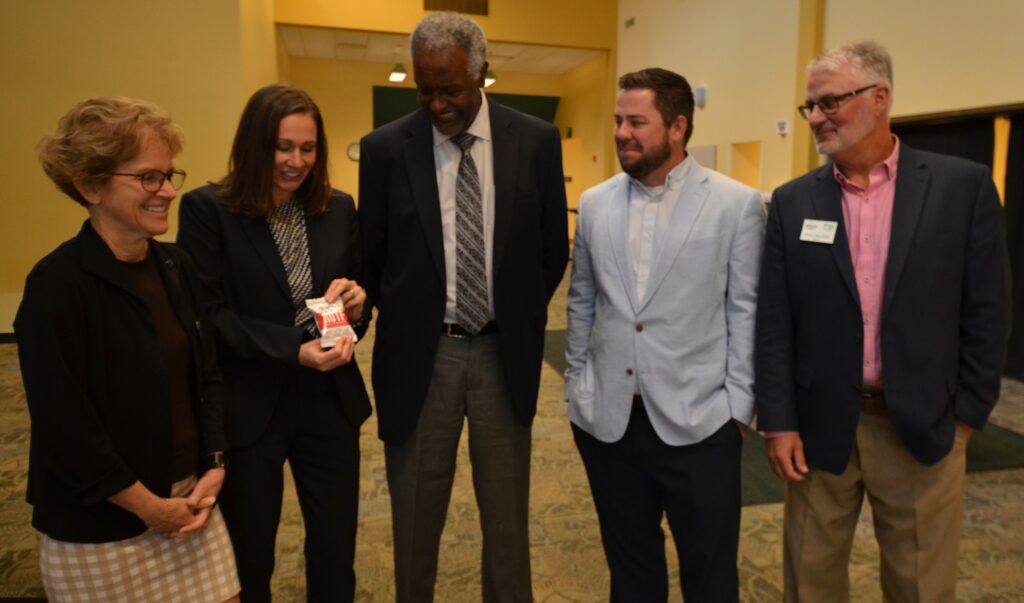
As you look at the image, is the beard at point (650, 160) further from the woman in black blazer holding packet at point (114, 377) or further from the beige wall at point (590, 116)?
the beige wall at point (590, 116)

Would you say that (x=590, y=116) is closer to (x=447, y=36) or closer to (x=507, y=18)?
(x=507, y=18)

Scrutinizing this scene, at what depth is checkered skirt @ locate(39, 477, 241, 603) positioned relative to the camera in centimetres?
151

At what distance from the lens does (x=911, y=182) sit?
1.77 m

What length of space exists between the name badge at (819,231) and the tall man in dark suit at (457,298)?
69 cm

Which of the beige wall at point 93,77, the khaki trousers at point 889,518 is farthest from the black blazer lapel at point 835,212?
the beige wall at point 93,77

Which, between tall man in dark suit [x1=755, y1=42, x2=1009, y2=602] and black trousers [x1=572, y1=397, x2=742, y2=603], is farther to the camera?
black trousers [x1=572, y1=397, x2=742, y2=603]

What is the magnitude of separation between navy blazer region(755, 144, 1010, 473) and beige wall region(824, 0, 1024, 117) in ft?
12.4

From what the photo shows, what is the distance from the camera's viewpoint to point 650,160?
1.89 meters

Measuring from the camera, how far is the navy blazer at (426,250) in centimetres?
Answer: 196

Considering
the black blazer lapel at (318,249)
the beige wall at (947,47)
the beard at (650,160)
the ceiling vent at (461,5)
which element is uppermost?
the ceiling vent at (461,5)

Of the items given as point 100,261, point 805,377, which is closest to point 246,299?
point 100,261

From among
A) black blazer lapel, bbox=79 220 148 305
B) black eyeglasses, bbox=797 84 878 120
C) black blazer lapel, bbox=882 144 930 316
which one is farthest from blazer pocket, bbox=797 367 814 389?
black blazer lapel, bbox=79 220 148 305

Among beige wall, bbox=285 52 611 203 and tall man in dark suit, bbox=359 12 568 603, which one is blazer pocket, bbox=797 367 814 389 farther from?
beige wall, bbox=285 52 611 203

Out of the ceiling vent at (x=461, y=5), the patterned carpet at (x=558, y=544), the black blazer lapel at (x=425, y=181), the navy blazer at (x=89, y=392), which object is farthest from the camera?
the ceiling vent at (x=461, y=5)
